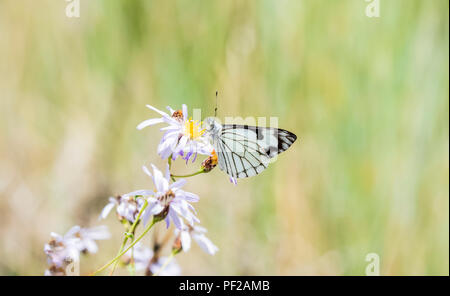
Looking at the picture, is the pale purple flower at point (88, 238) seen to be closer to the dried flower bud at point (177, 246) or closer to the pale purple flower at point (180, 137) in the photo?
the dried flower bud at point (177, 246)

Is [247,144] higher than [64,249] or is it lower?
higher

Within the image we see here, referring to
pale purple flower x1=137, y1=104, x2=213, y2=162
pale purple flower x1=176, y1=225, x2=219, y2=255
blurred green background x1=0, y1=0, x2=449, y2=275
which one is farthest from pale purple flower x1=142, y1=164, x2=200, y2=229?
blurred green background x1=0, y1=0, x2=449, y2=275

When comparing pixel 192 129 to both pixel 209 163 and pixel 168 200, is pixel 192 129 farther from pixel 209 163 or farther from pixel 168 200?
pixel 168 200

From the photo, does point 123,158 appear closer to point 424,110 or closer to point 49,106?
point 49,106

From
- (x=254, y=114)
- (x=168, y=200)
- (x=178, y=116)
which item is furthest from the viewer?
(x=254, y=114)

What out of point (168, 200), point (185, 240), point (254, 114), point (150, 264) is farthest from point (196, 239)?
point (254, 114)

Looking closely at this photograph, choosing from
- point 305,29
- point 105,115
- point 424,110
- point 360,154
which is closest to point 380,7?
point 305,29

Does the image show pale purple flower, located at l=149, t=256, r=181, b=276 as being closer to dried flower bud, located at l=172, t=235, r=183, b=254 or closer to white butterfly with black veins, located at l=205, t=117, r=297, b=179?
dried flower bud, located at l=172, t=235, r=183, b=254
